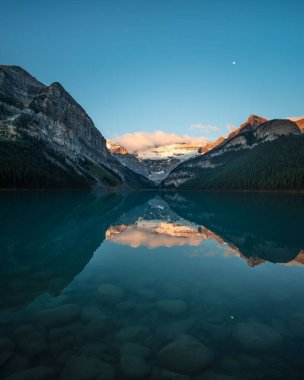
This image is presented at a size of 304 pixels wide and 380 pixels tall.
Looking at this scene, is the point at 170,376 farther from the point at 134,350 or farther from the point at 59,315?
the point at 59,315

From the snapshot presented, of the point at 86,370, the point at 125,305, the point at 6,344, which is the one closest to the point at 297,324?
the point at 125,305

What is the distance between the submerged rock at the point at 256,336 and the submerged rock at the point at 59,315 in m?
6.87

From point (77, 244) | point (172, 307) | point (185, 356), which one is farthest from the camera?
point (77, 244)

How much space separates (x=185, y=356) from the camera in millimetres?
9875

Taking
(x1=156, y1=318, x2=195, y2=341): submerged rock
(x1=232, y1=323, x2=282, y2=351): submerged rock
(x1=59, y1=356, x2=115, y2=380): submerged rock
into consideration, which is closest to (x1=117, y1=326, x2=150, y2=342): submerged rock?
(x1=156, y1=318, x2=195, y2=341): submerged rock

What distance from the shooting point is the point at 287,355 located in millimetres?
10055

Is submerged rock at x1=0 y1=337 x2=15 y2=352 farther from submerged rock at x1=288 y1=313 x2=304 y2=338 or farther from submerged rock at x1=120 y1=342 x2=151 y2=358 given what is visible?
submerged rock at x1=288 y1=313 x2=304 y2=338

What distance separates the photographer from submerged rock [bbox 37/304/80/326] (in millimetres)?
12289

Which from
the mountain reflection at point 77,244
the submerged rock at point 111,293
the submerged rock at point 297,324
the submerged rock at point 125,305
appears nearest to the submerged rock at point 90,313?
the submerged rock at point 125,305

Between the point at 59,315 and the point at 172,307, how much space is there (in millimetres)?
5159

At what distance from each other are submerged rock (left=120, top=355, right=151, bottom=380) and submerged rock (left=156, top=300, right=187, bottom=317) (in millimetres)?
3873

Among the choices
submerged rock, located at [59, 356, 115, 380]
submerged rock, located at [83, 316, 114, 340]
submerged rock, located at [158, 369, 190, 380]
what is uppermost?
submerged rock, located at [158, 369, 190, 380]

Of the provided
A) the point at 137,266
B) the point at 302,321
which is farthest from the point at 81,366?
the point at 137,266

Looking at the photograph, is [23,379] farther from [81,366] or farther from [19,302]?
[19,302]
